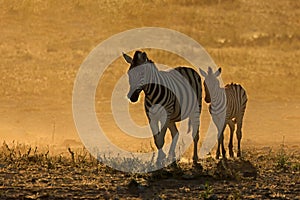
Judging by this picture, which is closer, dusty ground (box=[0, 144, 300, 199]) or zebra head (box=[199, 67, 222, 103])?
dusty ground (box=[0, 144, 300, 199])

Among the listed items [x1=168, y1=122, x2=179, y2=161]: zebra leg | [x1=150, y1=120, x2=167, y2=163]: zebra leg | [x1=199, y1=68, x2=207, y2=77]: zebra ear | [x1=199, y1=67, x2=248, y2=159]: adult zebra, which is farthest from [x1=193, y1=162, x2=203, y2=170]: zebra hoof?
[x1=199, y1=68, x2=207, y2=77]: zebra ear

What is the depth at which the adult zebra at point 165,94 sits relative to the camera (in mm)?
11203

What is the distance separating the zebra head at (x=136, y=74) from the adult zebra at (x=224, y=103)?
9.18 feet

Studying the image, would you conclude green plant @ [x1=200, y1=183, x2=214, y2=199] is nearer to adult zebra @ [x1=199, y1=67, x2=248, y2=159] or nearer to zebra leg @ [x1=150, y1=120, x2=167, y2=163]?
zebra leg @ [x1=150, y1=120, x2=167, y2=163]

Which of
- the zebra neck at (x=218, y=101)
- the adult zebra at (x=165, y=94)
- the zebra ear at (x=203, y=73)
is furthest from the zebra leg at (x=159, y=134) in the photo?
the zebra neck at (x=218, y=101)

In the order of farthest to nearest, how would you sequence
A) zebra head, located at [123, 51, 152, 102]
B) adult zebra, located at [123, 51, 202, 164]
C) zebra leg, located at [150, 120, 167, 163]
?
zebra leg, located at [150, 120, 167, 163]
adult zebra, located at [123, 51, 202, 164]
zebra head, located at [123, 51, 152, 102]

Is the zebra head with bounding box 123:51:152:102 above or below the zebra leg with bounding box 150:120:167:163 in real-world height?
above

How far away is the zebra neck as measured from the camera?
558 inches

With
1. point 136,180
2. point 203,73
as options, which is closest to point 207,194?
point 136,180

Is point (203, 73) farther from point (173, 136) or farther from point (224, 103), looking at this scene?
point (173, 136)

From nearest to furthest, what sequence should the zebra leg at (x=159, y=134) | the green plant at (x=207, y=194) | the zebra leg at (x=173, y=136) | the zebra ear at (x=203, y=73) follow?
the green plant at (x=207, y=194) → the zebra leg at (x=159, y=134) → the zebra leg at (x=173, y=136) → the zebra ear at (x=203, y=73)

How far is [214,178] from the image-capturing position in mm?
10562

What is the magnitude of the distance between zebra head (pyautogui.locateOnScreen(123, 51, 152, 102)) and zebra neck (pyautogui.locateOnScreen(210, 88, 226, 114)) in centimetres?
322

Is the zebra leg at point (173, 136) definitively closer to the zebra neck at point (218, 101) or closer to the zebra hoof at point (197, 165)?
the zebra hoof at point (197, 165)
